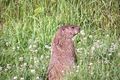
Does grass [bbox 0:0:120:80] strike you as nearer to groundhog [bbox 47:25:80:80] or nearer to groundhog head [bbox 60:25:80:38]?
groundhog [bbox 47:25:80:80]

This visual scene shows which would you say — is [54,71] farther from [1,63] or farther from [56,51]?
[1,63]

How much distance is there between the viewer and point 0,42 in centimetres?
725

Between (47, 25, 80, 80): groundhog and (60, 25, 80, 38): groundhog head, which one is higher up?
(60, 25, 80, 38): groundhog head

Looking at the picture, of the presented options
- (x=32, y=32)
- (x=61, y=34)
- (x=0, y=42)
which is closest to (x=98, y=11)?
(x=32, y=32)

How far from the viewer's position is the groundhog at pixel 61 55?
17.7ft

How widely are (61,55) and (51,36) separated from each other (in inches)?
80.1

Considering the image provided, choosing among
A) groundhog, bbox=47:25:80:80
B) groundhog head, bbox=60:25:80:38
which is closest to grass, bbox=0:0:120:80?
groundhog, bbox=47:25:80:80

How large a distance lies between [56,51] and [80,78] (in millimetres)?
412

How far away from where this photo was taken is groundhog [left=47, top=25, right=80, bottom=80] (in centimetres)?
539

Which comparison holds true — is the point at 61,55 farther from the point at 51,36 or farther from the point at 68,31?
the point at 51,36

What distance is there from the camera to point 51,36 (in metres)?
7.48

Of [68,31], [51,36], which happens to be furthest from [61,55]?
[51,36]

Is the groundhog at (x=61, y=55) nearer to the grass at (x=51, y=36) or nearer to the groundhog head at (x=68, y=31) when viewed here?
the groundhog head at (x=68, y=31)

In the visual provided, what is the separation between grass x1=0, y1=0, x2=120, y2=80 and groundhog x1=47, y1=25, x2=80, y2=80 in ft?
0.39
